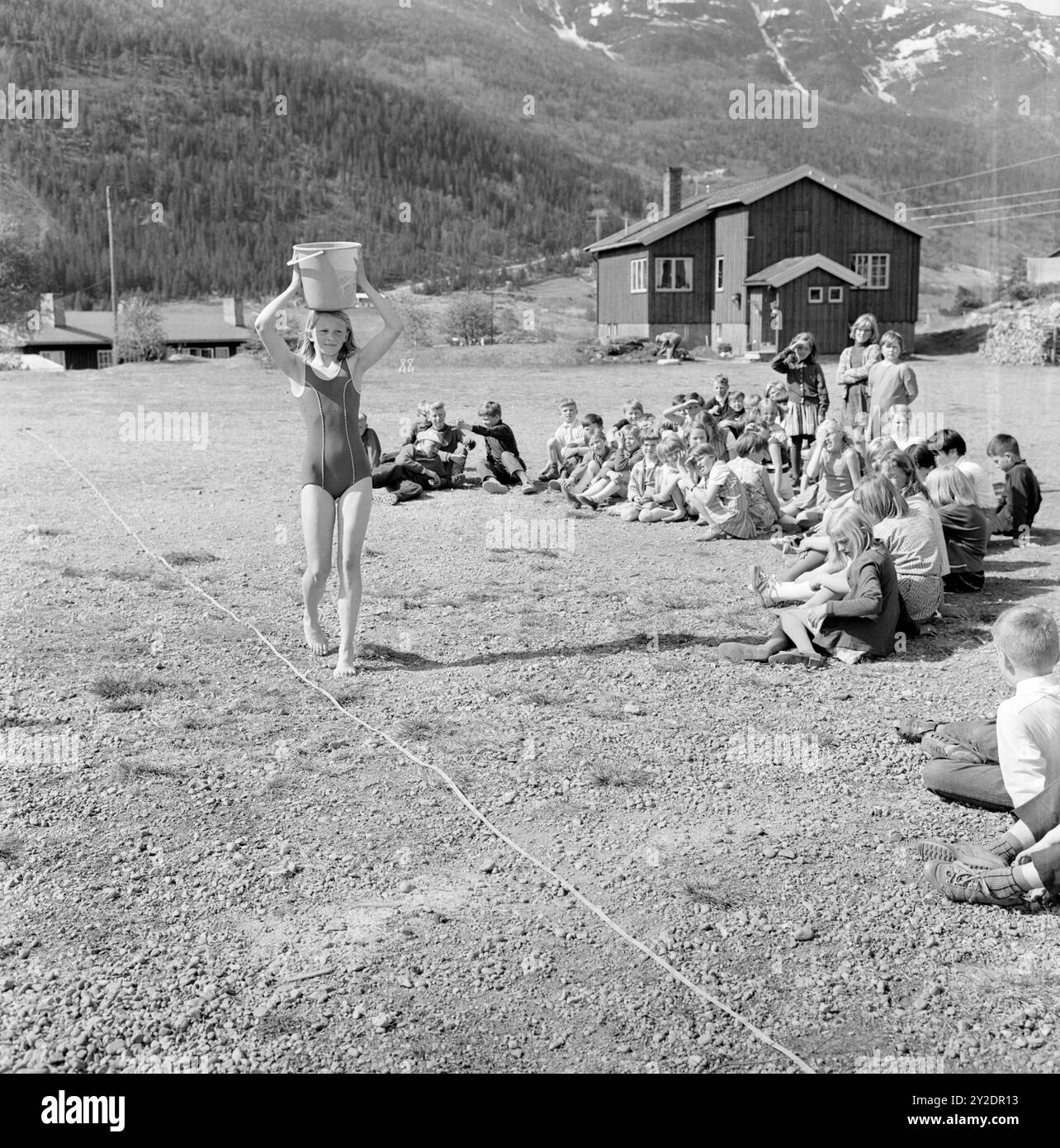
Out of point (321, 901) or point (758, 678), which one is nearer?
point (321, 901)

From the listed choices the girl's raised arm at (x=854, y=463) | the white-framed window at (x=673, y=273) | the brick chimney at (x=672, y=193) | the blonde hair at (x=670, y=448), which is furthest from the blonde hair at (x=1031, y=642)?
the brick chimney at (x=672, y=193)

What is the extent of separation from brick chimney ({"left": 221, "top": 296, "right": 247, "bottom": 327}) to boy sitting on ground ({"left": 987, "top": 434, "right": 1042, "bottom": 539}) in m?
76.2

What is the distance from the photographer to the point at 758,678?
24.3 feet

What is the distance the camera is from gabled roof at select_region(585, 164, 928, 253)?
44031 millimetres

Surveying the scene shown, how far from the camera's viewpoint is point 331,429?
7316 mm

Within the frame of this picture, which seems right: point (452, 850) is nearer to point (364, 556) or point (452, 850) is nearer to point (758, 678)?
A: point (758, 678)

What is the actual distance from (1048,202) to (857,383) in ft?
603

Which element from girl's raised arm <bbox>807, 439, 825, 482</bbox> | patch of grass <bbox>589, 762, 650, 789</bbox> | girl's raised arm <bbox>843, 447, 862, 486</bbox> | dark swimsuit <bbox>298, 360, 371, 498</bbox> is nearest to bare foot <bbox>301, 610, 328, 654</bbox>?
dark swimsuit <bbox>298, 360, 371, 498</bbox>

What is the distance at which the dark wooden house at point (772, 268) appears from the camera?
42812 millimetres

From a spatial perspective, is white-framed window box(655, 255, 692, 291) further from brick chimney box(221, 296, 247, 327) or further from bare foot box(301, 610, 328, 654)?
brick chimney box(221, 296, 247, 327)

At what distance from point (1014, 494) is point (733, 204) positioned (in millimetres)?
35696

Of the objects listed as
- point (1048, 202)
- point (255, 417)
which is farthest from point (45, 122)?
point (255, 417)
